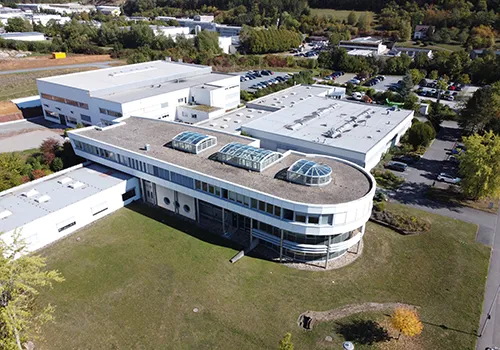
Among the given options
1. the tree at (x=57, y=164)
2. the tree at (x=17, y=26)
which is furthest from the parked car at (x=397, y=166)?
the tree at (x=17, y=26)

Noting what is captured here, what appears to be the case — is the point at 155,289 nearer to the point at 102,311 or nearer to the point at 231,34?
the point at 102,311

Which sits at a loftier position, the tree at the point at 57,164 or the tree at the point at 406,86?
the tree at the point at 406,86

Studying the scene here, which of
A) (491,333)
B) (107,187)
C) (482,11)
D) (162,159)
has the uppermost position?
(482,11)

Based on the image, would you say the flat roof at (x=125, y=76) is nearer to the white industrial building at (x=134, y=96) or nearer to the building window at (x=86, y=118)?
the white industrial building at (x=134, y=96)

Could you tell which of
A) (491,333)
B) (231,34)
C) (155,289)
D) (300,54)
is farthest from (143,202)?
(231,34)

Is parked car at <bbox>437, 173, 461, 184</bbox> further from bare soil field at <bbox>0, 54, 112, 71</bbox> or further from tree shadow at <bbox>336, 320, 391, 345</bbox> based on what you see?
bare soil field at <bbox>0, 54, 112, 71</bbox>

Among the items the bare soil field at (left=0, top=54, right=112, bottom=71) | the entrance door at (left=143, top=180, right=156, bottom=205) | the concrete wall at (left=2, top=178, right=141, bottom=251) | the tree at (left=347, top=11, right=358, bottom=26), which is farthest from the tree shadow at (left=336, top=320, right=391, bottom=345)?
the tree at (left=347, top=11, right=358, bottom=26)

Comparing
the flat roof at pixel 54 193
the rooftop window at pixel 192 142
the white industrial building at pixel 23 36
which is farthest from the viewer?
the white industrial building at pixel 23 36
